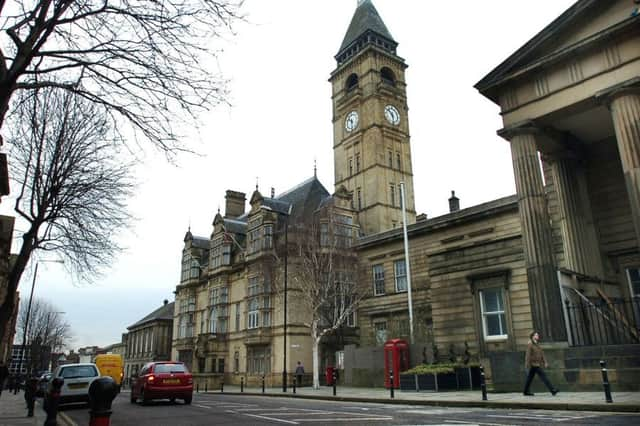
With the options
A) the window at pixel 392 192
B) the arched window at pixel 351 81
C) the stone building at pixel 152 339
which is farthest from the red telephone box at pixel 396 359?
the stone building at pixel 152 339

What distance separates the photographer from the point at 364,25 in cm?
6394

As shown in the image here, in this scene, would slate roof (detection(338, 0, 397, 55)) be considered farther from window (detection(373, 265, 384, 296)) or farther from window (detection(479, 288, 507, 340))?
window (detection(479, 288, 507, 340))

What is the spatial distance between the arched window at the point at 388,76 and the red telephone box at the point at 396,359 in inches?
1793

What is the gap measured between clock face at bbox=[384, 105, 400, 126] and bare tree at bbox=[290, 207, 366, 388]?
82.8ft

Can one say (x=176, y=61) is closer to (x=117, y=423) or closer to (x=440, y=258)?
(x=117, y=423)

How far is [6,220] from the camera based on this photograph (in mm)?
33812

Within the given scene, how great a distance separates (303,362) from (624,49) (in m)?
29.2

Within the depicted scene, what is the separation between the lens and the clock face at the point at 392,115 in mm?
58938

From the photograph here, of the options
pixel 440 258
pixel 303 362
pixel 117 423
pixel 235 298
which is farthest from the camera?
pixel 235 298

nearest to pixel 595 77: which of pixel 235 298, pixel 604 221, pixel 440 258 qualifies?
pixel 604 221

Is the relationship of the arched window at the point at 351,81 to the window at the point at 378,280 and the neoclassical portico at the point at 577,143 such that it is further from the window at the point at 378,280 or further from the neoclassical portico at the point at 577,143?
the neoclassical portico at the point at 577,143

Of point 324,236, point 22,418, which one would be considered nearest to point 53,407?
point 22,418

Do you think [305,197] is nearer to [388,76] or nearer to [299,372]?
[299,372]

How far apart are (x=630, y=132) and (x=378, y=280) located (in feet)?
78.8
